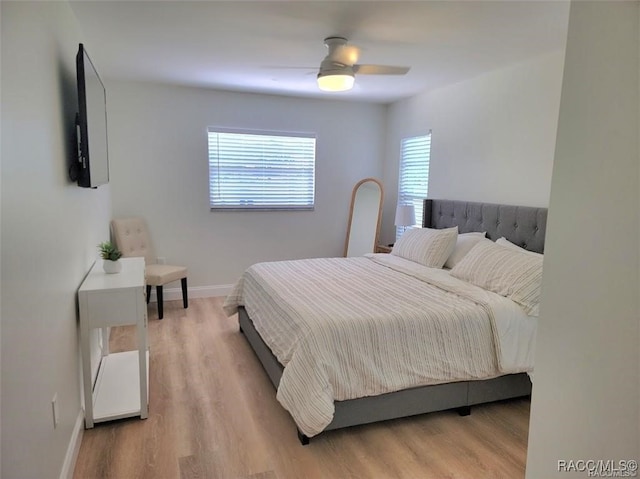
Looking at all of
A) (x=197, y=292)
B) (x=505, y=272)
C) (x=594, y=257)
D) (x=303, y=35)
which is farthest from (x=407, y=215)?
(x=594, y=257)

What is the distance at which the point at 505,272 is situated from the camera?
2.84 m

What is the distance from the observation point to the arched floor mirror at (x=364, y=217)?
510 cm

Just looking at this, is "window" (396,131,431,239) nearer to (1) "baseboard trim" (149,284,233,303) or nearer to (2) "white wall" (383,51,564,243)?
(2) "white wall" (383,51,564,243)

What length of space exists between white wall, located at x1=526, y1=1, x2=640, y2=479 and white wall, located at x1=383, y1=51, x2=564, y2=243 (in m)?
2.52

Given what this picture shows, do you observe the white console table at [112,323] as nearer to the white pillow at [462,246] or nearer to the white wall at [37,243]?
the white wall at [37,243]

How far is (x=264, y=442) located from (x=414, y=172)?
11.8 ft

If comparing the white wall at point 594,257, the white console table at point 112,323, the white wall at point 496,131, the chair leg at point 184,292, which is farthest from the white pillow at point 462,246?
the chair leg at point 184,292

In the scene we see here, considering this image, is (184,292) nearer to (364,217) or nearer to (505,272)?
(364,217)

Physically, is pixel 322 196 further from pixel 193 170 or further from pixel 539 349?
pixel 539 349

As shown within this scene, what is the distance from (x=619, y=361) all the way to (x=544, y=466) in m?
0.38

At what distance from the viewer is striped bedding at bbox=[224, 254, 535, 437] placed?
2174 millimetres

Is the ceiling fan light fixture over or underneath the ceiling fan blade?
underneath

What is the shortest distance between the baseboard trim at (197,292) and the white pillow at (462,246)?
271cm

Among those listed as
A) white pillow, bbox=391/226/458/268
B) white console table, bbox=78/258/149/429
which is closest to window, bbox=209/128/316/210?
white pillow, bbox=391/226/458/268
